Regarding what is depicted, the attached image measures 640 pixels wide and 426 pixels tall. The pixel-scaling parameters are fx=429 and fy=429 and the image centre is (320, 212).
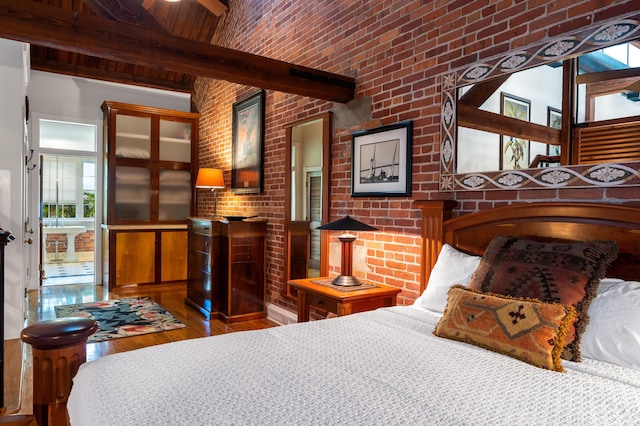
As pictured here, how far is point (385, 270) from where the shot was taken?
3082 mm

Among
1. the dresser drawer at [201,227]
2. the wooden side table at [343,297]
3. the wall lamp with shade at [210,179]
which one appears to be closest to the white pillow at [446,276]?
the wooden side table at [343,297]

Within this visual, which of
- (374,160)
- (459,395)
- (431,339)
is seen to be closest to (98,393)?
(459,395)

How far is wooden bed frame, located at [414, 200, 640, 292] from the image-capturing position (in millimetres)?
1753

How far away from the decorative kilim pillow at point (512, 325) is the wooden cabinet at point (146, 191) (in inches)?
195

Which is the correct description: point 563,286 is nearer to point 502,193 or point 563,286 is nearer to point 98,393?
point 502,193

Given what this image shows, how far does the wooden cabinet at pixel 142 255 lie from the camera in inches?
221

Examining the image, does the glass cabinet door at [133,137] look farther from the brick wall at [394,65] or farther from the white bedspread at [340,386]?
the white bedspread at [340,386]

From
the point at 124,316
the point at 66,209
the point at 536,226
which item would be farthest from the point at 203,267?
the point at 66,209

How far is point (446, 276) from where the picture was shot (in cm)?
218

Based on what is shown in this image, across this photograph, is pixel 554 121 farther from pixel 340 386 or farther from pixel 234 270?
pixel 234 270

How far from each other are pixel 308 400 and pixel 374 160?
223cm

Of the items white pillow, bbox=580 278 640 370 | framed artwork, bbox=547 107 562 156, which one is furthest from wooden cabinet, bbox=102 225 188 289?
white pillow, bbox=580 278 640 370

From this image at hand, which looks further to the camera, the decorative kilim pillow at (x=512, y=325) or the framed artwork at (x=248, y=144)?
the framed artwork at (x=248, y=144)

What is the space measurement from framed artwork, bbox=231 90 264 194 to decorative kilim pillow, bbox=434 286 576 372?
3192 mm
